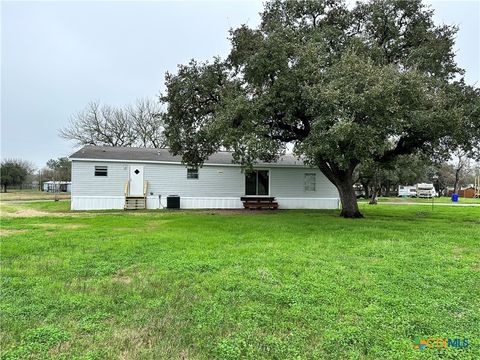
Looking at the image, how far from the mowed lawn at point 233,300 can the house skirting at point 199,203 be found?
10.5 m

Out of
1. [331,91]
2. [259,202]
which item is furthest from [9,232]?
[259,202]

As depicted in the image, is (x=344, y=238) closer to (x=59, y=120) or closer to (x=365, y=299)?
(x=365, y=299)

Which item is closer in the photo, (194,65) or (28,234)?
(28,234)

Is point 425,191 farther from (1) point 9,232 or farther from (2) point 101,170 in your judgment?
(1) point 9,232

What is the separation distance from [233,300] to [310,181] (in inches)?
679

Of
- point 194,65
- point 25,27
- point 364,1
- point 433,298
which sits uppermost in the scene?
point 364,1

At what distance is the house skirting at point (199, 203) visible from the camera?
1698 centimetres

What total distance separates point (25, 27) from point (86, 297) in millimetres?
13398

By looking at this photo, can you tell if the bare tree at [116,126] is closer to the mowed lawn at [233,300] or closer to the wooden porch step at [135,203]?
the wooden porch step at [135,203]

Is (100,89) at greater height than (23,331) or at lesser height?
greater

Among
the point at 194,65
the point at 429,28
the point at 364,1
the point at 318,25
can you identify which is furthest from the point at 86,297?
the point at 429,28

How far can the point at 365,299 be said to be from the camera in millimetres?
3844

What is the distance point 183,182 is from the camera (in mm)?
18500

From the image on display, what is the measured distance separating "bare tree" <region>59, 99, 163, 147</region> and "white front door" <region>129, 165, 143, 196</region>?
14921 millimetres
